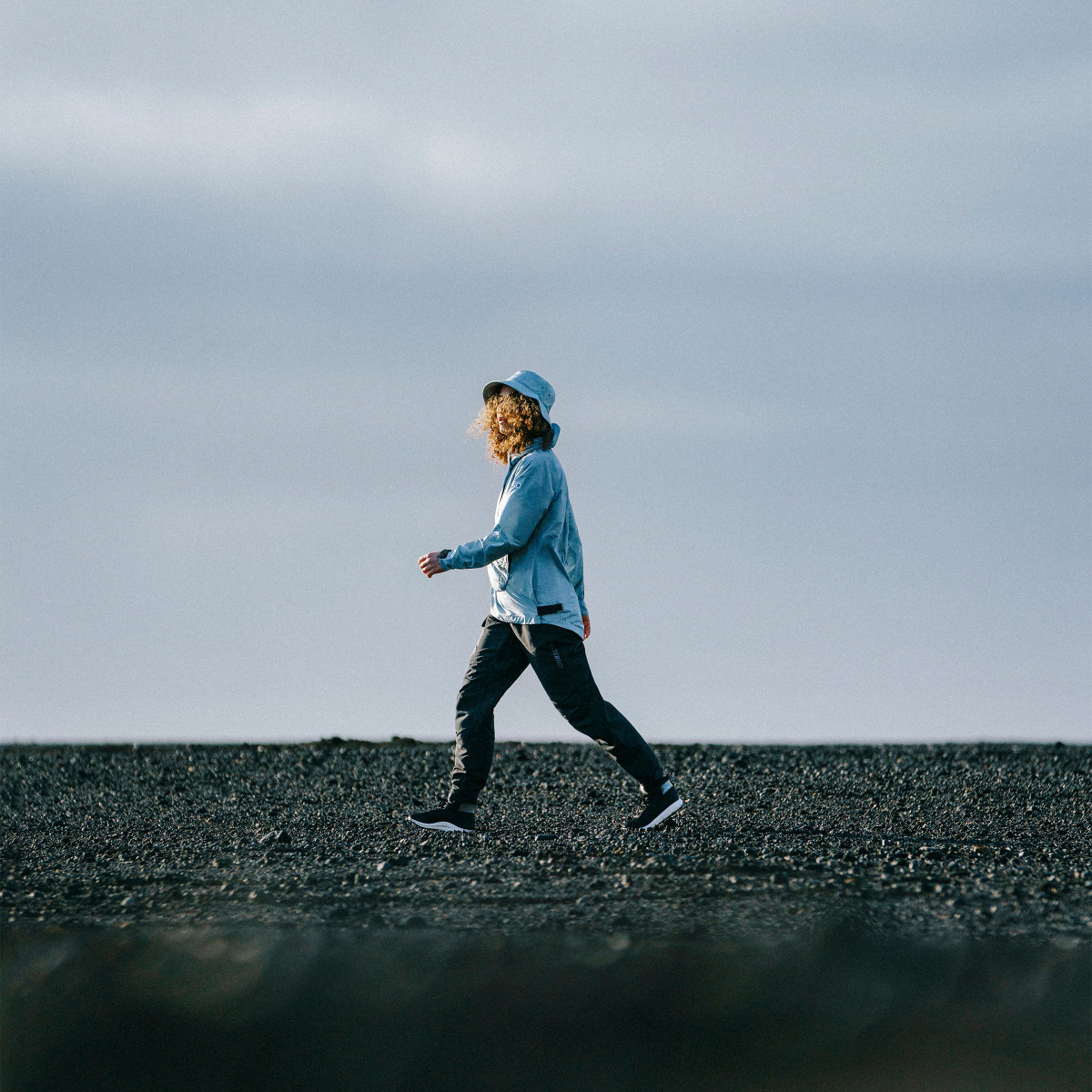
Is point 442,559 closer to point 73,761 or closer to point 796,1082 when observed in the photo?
point 796,1082

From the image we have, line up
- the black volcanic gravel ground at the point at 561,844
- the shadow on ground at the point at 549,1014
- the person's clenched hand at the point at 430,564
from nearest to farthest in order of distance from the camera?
the shadow on ground at the point at 549,1014 → the black volcanic gravel ground at the point at 561,844 → the person's clenched hand at the point at 430,564

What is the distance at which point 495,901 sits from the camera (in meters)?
4.95

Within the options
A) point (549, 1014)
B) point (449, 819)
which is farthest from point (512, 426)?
point (549, 1014)

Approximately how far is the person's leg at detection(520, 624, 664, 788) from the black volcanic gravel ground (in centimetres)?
56

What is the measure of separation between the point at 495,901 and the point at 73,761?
7.10m

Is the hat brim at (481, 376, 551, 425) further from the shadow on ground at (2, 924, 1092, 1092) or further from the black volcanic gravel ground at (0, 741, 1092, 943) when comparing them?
the shadow on ground at (2, 924, 1092, 1092)

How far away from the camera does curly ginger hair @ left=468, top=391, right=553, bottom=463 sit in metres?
6.31

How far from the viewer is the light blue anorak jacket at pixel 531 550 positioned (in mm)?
6059

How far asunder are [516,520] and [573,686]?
96 centimetres

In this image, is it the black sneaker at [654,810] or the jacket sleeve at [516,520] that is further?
the black sneaker at [654,810]

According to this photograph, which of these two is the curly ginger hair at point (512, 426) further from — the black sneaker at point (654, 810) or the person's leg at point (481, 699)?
the black sneaker at point (654, 810)

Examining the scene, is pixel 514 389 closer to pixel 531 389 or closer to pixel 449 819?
pixel 531 389

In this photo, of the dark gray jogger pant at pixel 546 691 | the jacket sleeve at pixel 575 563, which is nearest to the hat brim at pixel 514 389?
the jacket sleeve at pixel 575 563

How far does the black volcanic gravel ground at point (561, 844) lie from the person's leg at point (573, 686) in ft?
1.83
